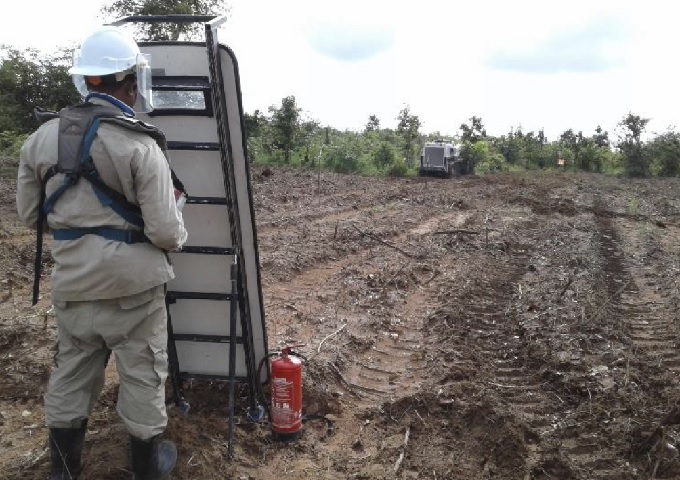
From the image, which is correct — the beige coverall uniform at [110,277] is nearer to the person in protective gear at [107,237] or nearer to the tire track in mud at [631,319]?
the person in protective gear at [107,237]

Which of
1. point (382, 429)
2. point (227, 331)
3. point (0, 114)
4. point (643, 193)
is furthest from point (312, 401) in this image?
point (0, 114)

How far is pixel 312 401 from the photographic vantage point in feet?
14.4

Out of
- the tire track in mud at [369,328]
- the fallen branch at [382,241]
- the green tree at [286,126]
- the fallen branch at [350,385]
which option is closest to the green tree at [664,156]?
the green tree at [286,126]

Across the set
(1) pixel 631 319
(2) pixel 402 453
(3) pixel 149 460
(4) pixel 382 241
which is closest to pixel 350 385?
(2) pixel 402 453

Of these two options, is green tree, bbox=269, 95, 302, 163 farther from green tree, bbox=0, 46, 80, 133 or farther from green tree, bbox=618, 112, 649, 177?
green tree, bbox=618, 112, 649, 177

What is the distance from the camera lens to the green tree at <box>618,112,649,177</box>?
32.3 metres

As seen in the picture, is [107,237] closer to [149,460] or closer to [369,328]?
[149,460]

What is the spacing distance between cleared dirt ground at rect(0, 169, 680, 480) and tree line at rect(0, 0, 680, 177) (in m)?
16.8

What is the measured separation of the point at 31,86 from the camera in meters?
26.1

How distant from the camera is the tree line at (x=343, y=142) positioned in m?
25.5

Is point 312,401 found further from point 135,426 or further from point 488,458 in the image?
point 135,426

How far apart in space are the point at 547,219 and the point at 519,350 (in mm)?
9268

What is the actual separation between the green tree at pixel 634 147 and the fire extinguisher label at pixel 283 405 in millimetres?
33101

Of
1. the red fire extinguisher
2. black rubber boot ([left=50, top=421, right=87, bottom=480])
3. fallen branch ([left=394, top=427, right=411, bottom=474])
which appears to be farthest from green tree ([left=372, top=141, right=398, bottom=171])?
black rubber boot ([left=50, top=421, right=87, bottom=480])
